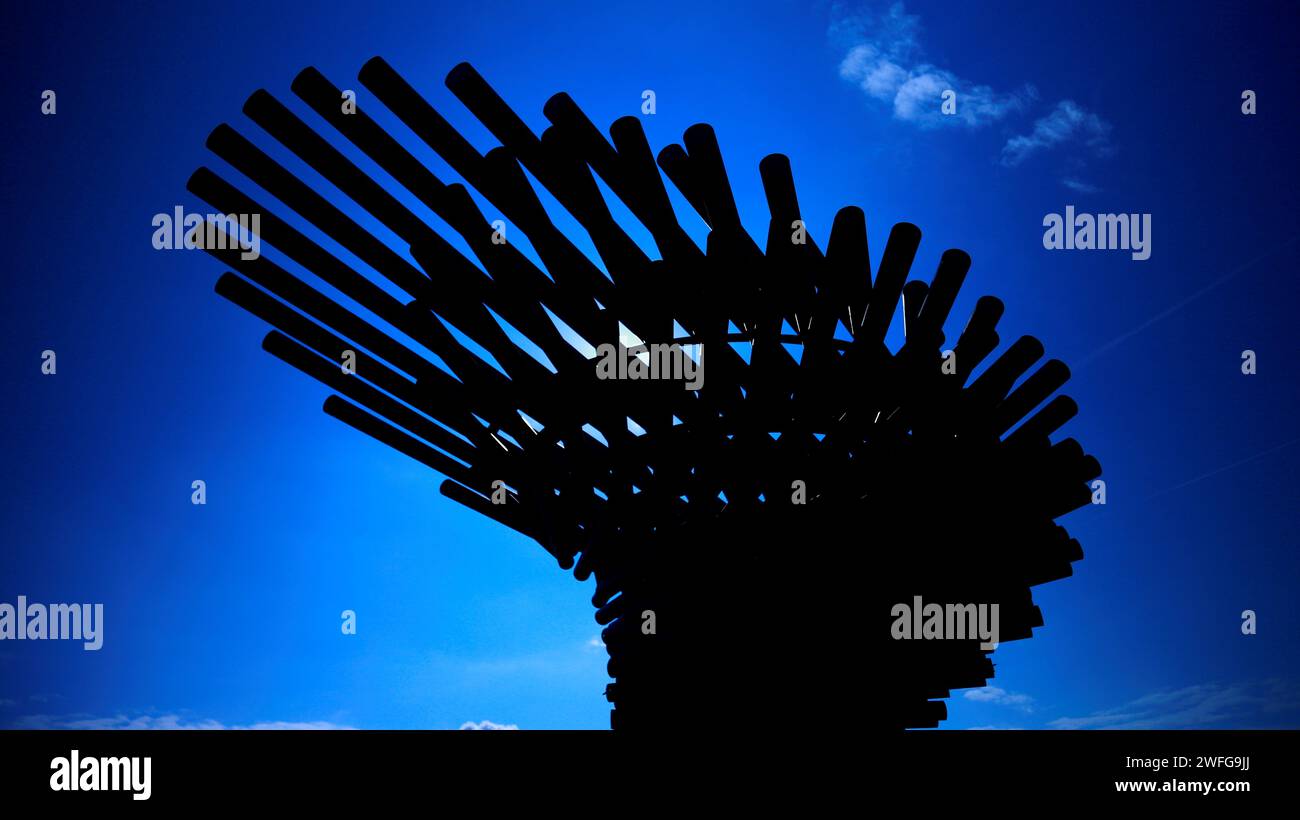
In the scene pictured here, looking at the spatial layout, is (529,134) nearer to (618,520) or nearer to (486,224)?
(486,224)

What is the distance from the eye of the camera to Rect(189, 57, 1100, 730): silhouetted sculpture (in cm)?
499

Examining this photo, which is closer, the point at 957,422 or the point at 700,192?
the point at 700,192

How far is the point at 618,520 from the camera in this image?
732cm

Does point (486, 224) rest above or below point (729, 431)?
above

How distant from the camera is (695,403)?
21.6ft

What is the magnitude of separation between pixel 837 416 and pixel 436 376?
3662 mm

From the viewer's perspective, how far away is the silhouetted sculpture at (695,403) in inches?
197
